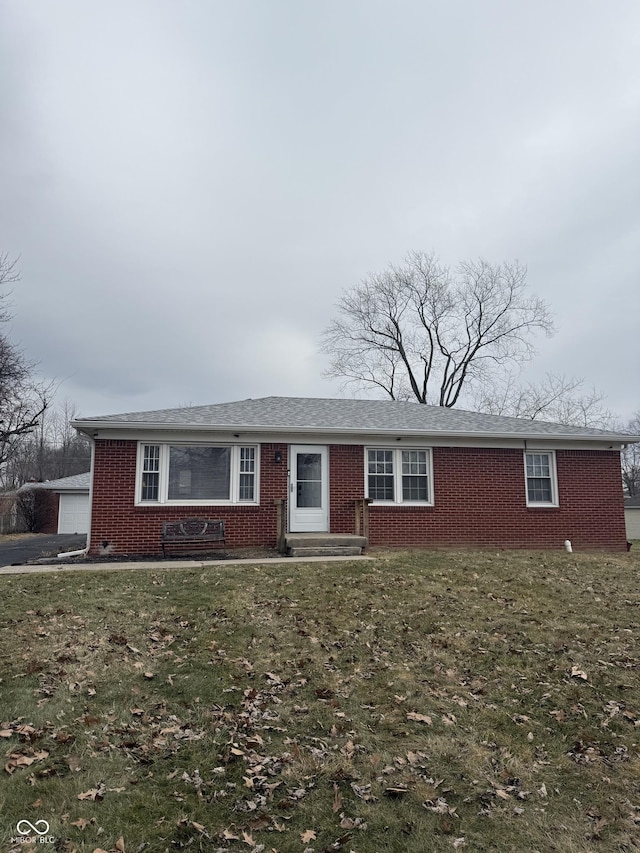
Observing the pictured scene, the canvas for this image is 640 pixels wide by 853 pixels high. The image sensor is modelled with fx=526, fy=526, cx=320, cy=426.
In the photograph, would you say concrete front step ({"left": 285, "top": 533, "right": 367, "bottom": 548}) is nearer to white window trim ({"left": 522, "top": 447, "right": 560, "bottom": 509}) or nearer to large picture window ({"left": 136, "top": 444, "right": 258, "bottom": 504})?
large picture window ({"left": 136, "top": 444, "right": 258, "bottom": 504})

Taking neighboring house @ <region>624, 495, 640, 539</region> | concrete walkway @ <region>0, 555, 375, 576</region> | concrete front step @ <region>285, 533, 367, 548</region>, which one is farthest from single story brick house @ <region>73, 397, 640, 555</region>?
neighboring house @ <region>624, 495, 640, 539</region>

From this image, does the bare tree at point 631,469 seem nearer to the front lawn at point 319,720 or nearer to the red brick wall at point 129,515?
the red brick wall at point 129,515

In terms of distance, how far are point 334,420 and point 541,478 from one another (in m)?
5.86

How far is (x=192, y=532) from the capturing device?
11953mm

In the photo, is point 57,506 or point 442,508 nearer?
point 442,508

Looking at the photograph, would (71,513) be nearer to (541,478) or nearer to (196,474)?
(196,474)

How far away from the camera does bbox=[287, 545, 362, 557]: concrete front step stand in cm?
1157

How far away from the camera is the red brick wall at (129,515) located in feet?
39.9

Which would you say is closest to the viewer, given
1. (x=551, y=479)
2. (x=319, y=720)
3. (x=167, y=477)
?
(x=319, y=720)

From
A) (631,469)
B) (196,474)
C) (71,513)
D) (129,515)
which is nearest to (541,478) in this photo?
(196,474)

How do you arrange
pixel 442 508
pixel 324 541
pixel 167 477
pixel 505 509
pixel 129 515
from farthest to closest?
pixel 505 509 < pixel 442 508 < pixel 167 477 < pixel 129 515 < pixel 324 541

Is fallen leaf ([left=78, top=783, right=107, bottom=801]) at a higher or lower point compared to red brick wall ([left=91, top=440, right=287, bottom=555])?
lower

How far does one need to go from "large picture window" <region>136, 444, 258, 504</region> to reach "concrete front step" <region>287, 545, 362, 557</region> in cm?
199

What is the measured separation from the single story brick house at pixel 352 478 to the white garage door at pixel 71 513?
59.1 ft
